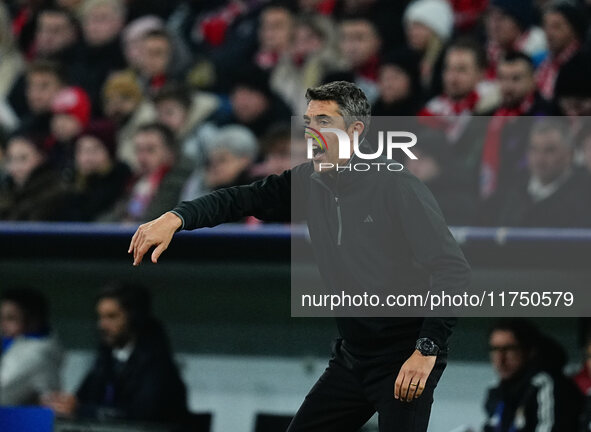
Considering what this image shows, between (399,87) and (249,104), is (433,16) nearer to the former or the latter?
(399,87)

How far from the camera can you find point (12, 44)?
996 centimetres

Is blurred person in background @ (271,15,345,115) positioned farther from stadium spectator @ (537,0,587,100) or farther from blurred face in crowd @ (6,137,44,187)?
blurred face in crowd @ (6,137,44,187)

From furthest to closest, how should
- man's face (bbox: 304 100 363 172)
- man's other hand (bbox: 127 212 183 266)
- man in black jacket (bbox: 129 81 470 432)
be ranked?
man's face (bbox: 304 100 363 172) < man in black jacket (bbox: 129 81 470 432) < man's other hand (bbox: 127 212 183 266)

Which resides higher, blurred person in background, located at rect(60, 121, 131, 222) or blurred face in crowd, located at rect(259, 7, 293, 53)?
blurred face in crowd, located at rect(259, 7, 293, 53)

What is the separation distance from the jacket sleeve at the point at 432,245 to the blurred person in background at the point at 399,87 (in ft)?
A: 10.7

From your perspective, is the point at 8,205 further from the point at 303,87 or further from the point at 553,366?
the point at 553,366

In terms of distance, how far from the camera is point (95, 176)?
7.98 m

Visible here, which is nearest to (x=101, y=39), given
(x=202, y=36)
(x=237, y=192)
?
(x=202, y=36)

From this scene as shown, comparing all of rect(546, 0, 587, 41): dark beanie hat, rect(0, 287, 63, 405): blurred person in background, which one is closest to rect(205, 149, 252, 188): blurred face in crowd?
rect(0, 287, 63, 405): blurred person in background

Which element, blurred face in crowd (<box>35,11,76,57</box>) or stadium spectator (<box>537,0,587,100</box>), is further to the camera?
blurred face in crowd (<box>35,11,76,57</box>)

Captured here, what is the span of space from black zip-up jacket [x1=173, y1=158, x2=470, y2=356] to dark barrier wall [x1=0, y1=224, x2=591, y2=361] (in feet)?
7.16

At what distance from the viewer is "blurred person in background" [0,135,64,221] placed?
7750mm

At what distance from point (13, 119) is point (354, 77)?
2.95 metres

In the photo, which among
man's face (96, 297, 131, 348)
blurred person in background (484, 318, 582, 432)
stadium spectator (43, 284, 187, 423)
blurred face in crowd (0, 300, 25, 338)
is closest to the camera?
blurred person in background (484, 318, 582, 432)
